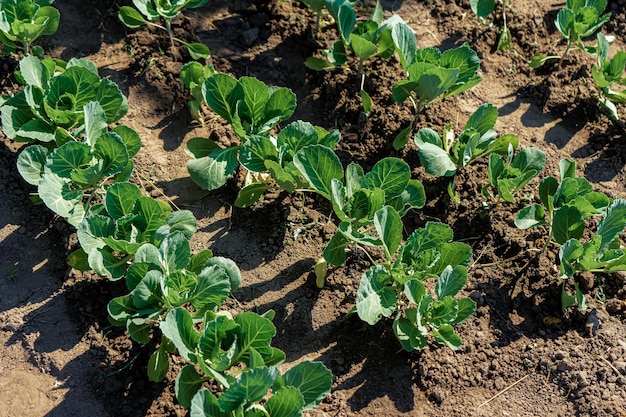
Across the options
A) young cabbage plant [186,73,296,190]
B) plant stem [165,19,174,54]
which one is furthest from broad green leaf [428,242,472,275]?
plant stem [165,19,174,54]

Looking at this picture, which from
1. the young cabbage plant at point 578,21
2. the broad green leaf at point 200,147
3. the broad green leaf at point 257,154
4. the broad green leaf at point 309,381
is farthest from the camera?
the young cabbage plant at point 578,21

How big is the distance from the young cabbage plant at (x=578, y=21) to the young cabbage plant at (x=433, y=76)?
98 cm

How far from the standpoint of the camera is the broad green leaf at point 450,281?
12.9 ft

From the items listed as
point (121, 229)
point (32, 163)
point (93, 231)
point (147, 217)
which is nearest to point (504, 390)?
point (147, 217)

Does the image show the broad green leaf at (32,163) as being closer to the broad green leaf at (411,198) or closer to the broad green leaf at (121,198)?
the broad green leaf at (121,198)

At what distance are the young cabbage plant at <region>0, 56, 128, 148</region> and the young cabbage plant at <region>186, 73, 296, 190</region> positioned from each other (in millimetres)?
598

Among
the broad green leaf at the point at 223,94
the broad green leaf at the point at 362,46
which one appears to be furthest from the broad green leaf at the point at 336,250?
the broad green leaf at the point at 362,46

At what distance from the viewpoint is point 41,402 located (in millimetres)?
3900

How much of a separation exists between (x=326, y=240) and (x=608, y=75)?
2366 millimetres

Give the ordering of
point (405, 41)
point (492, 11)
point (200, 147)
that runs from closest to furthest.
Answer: point (200, 147)
point (405, 41)
point (492, 11)

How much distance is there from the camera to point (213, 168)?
454cm

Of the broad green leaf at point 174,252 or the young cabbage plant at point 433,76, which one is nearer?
the broad green leaf at point 174,252

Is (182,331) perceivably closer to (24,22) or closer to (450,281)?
(450,281)

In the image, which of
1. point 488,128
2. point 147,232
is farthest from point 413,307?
point 147,232
